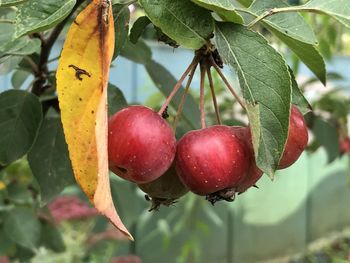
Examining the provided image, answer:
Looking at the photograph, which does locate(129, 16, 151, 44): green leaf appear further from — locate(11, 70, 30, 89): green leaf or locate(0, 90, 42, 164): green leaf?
locate(11, 70, 30, 89): green leaf

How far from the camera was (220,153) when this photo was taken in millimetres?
462

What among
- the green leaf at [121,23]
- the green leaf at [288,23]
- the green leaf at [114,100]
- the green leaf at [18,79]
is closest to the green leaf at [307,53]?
the green leaf at [288,23]

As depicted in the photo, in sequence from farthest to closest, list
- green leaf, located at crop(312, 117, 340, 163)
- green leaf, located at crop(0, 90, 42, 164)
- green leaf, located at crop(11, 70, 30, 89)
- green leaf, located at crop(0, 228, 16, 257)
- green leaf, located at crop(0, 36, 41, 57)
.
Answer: green leaf, located at crop(312, 117, 340, 163)
green leaf, located at crop(0, 228, 16, 257)
green leaf, located at crop(11, 70, 30, 89)
green leaf, located at crop(0, 90, 42, 164)
green leaf, located at crop(0, 36, 41, 57)

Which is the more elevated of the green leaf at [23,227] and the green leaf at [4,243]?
the green leaf at [23,227]

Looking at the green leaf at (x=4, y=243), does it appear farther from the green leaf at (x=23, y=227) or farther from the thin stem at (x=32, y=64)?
the thin stem at (x=32, y=64)

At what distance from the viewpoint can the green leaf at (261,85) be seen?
0.44 metres

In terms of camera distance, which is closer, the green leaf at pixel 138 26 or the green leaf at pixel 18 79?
the green leaf at pixel 138 26

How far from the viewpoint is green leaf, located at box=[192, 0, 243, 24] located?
1.41 ft

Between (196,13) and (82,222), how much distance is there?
1.98m

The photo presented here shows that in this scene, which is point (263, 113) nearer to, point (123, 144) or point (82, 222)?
point (123, 144)

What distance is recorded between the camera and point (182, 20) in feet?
1.52

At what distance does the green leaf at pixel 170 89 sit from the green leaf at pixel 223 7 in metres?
0.31

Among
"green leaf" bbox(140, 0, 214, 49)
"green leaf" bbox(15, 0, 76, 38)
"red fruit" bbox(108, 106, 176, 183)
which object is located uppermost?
"green leaf" bbox(15, 0, 76, 38)

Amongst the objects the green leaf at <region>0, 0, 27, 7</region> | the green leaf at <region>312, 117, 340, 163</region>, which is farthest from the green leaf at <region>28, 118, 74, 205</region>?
the green leaf at <region>312, 117, 340, 163</region>
